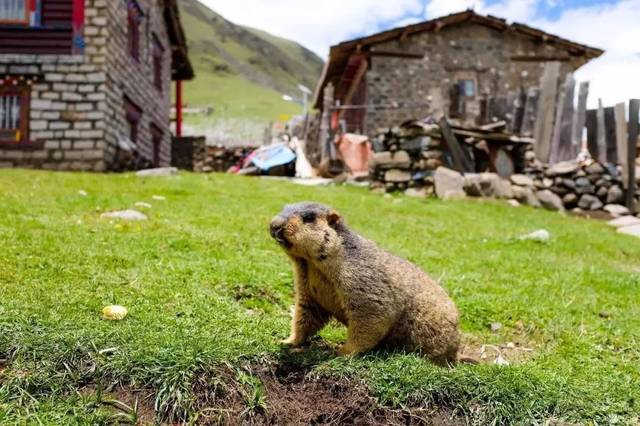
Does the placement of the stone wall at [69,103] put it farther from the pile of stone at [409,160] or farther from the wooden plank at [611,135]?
the wooden plank at [611,135]

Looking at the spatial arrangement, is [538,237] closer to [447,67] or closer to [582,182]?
[582,182]

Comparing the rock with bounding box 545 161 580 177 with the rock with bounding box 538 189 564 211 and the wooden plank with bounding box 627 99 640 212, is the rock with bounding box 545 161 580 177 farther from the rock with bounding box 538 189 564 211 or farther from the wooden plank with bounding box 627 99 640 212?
the wooden plank with bounding box 627 99 640 212

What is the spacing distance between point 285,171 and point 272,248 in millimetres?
14046

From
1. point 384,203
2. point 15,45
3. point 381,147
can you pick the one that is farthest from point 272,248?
point 15,45

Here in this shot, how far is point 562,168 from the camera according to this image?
14484mm

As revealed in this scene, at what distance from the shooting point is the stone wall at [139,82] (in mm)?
16969

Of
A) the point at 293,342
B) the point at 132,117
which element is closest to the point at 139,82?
the point at 132,117

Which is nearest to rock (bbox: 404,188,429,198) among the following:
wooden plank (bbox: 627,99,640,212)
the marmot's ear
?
wooden plank (bbox: 627,99,640,212)

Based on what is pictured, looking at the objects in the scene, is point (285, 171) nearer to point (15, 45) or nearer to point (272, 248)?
point (15, 45)

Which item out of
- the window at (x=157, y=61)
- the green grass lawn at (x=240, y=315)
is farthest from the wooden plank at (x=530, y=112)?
the window at (x=157, y=61)

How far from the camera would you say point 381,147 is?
51.8 ft

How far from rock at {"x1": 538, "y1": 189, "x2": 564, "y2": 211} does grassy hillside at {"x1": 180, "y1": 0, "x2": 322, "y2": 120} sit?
55236 millimetres

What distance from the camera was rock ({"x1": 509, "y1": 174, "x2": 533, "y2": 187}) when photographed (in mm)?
14469

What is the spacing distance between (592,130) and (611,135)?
45 centimetres
